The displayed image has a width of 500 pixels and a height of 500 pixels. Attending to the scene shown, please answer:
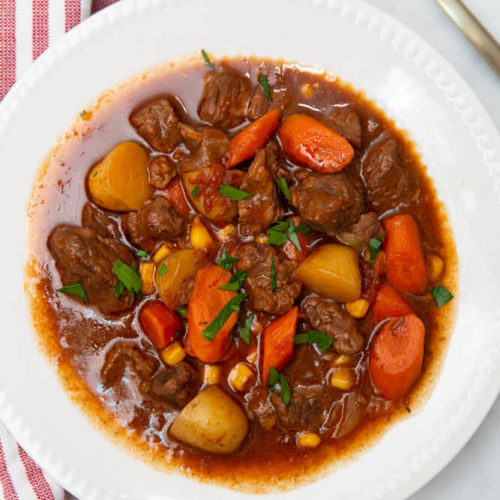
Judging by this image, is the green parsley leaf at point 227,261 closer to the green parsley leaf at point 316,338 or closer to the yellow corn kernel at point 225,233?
the yellow corn kernel at point 225,233

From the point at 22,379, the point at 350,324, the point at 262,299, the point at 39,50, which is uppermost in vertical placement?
the point at 39,50

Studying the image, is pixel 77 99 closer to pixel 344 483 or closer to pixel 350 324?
pixel 350 324

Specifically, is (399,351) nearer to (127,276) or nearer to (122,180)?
(127,276)

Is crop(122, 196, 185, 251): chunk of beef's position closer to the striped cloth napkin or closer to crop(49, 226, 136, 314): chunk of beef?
crop(49, 226, 136, 314): chunk of beef

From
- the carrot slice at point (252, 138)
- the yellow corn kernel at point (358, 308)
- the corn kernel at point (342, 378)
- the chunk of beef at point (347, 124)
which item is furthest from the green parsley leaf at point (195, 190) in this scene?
the corn kernel at point (342, 378)

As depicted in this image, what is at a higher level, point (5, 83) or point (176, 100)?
point (5, 83)

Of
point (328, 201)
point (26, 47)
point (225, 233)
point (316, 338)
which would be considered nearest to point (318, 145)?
point (328, 201)

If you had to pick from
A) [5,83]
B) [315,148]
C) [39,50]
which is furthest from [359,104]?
[5,83]

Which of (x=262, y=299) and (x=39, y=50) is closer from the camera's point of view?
(x=262, y=299)

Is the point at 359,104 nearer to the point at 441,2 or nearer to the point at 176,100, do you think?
the point at 441,2
